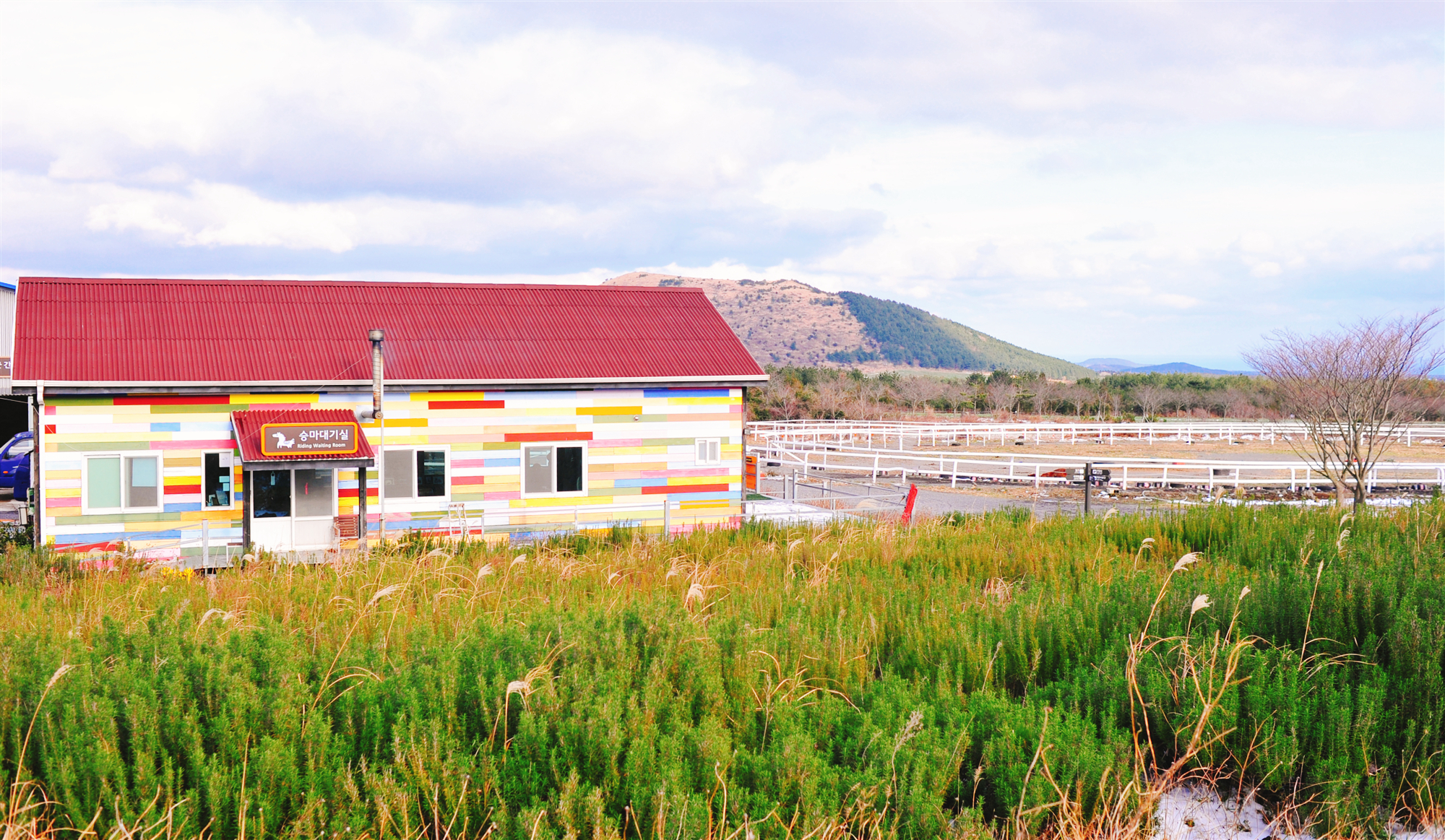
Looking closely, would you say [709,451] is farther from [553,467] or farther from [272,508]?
[272,508]

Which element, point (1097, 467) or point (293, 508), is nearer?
point (293, 508)

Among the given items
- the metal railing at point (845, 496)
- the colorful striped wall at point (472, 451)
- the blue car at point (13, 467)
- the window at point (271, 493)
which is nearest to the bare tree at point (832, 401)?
the metal railing at point (845, 496)

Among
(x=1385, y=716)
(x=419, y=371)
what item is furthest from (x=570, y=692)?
(x=419, y=371)

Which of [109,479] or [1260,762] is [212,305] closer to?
[109,479]

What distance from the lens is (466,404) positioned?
1605 centimetres

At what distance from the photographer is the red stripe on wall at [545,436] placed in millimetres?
16328

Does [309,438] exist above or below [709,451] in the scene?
above

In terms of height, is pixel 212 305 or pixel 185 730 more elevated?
pixel 212 305

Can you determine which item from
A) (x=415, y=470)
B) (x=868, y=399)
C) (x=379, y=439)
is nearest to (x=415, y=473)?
(x=415, y=470)

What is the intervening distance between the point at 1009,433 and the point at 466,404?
35.0 meters

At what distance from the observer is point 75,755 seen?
327cm

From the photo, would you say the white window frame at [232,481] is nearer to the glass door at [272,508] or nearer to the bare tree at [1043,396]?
the glass door at [272,508]

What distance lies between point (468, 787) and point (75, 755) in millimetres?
1427

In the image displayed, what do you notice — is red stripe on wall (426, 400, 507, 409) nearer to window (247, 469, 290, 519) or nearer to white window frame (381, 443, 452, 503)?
white window frame (381, 443, 452, 503)
